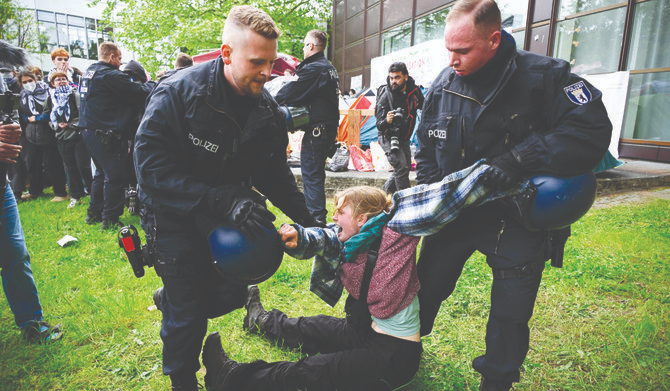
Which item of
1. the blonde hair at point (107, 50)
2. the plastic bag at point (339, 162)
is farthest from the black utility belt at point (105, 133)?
the plastic bag at point (339, 162)

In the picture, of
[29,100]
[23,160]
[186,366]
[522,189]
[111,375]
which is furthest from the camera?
[23,160]

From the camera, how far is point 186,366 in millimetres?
2205

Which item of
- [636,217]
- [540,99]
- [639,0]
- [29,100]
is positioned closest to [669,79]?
[639,0]

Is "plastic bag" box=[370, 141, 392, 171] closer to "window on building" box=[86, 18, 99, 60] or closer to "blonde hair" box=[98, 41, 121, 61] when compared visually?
"blonde hair" box=[98, 41, 121, 61]

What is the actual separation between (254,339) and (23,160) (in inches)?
308

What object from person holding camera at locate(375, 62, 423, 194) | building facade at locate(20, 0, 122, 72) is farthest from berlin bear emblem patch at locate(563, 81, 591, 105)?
building facade at locate(20, 0, 122, 72)

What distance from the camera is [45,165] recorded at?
24.8 ft

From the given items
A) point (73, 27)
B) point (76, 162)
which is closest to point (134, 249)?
point (76, 162)

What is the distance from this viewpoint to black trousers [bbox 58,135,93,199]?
6722 mm

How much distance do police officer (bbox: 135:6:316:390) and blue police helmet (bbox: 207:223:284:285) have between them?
6 cm

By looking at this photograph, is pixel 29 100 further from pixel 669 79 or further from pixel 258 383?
pixel 669 79

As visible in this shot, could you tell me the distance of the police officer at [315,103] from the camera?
16.1 feet

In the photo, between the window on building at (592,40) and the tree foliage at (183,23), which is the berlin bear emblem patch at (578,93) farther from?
the tree foliage at (183,23)

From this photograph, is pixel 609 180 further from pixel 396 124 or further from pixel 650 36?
pixel 396 124
